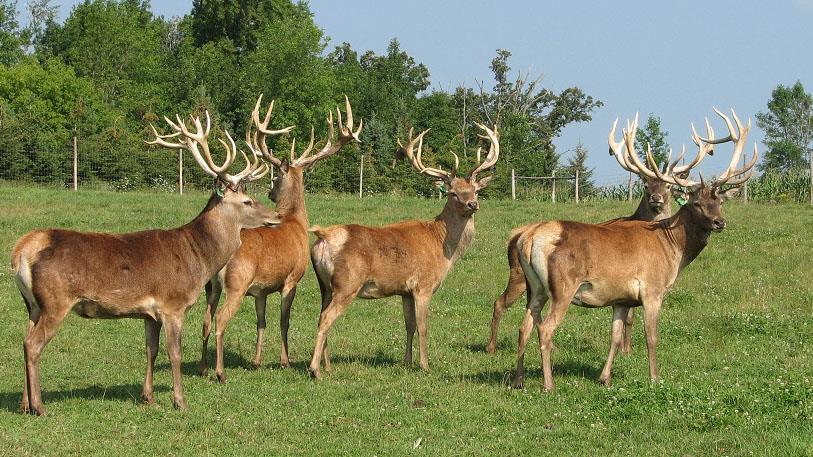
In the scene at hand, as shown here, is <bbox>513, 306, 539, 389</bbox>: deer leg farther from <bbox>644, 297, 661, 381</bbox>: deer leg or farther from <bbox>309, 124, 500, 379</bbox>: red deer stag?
<bbox>309, 124, 500, 379</bbox>: red deer stag

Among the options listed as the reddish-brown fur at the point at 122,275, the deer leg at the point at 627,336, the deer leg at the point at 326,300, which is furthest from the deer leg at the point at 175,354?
the deer leg at the point at 627,336

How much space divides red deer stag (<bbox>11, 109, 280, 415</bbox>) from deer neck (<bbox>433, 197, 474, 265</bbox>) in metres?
2.61

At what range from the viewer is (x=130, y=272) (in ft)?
32.5

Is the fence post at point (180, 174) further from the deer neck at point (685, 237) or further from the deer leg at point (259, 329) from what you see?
the deer neck at point (685, 237)

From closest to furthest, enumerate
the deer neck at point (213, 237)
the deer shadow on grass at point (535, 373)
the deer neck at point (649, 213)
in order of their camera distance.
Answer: the deer neck at point (213, 237), the deer shadow on grass at point (535, 373), the deer neck at point (649, 213)

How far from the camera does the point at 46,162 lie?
3441 cm

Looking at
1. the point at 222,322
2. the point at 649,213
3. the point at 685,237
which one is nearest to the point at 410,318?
the point at 222,322

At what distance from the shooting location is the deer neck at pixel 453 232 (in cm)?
1287

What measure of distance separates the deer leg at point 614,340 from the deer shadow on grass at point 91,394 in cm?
460

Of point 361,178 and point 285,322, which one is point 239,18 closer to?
point 361,178

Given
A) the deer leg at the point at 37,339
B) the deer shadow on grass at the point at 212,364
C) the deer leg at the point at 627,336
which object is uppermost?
the deer leg at the point at 37,339

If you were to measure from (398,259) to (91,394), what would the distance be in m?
3.67

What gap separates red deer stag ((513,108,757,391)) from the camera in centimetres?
1061

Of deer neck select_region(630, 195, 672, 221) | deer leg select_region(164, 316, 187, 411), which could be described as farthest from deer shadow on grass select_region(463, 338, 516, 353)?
deer leg select_region(164, 316, 187, 411)
